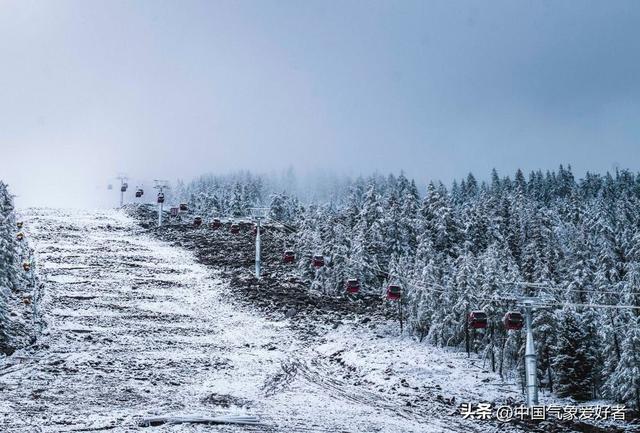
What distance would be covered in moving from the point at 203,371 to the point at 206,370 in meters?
0.24

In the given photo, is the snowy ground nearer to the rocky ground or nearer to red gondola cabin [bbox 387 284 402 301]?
the rocky ground

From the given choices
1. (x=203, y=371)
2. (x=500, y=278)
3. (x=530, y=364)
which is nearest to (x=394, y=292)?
(x=500, y=278)

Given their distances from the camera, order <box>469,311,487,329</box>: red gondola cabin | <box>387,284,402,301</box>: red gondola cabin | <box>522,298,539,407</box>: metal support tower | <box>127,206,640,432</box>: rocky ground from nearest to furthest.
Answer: <box>522,298,539,407</box>: metal support tower < <box>127,206,640,432</box>: rocky ground < <box>469,311,487,329</box>: red gondola cabin < <box>387,284,402,301</box>: red gondola cabin

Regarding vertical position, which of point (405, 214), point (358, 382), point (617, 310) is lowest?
point (358, 382)

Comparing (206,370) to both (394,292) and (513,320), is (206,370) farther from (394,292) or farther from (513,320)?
(513,320)

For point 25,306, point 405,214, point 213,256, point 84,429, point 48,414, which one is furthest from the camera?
point 405,214

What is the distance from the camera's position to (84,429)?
17406 millimetres

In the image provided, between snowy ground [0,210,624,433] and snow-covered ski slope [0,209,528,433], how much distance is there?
0.07 meters

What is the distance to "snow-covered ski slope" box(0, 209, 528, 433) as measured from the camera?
19516 mm

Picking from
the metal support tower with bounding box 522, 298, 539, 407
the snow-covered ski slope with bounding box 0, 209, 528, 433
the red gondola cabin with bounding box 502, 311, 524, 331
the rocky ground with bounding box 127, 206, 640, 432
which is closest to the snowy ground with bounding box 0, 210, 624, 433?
the snow-covered ski slope with bounding box 0, 209, 528, 433

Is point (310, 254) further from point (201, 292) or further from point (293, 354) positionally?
point (293, 354)

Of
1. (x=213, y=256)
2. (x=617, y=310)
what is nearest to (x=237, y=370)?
(x=617, y=310)

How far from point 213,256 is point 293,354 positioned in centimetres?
2759

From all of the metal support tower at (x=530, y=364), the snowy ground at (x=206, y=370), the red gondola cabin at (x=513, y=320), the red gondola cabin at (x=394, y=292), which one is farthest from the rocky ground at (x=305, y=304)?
the red gondola cabin at (x=513, y=320)
